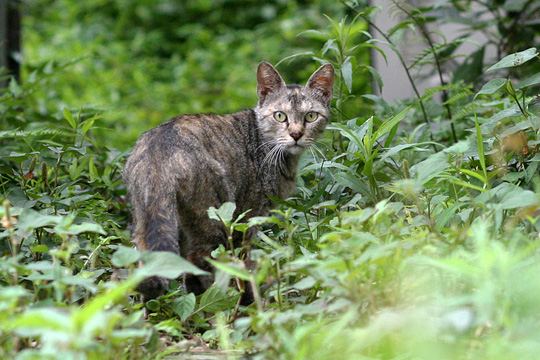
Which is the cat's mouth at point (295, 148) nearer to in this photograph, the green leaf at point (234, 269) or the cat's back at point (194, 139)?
the cat's back at point (194, 139)

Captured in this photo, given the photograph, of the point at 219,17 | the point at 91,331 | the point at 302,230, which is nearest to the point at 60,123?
the point at 302,230

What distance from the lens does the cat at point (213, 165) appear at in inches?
135

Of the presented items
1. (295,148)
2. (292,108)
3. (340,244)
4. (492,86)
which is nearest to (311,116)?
(292,108)

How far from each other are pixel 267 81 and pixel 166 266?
2.41 m

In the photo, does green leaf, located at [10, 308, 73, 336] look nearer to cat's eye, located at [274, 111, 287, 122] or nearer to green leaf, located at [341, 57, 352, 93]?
green leaf, located at [341, 57, 352, 93]

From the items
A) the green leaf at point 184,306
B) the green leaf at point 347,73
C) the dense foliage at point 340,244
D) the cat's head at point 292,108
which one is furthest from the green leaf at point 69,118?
the green leaf at point 184,306

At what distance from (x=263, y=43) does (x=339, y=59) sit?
675 centimetres

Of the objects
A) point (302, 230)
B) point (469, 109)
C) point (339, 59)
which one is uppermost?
point (339, 59)

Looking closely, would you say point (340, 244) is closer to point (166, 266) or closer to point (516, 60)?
point (166, 266)

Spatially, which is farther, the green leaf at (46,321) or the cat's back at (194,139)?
the cat's back at (194,139)

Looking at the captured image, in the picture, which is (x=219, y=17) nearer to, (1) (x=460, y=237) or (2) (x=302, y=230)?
(2) (x=302, y=230)

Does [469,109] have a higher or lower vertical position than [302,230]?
higher

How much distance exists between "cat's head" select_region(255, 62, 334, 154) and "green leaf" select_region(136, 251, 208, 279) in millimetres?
2017

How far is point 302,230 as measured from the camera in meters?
3.66
